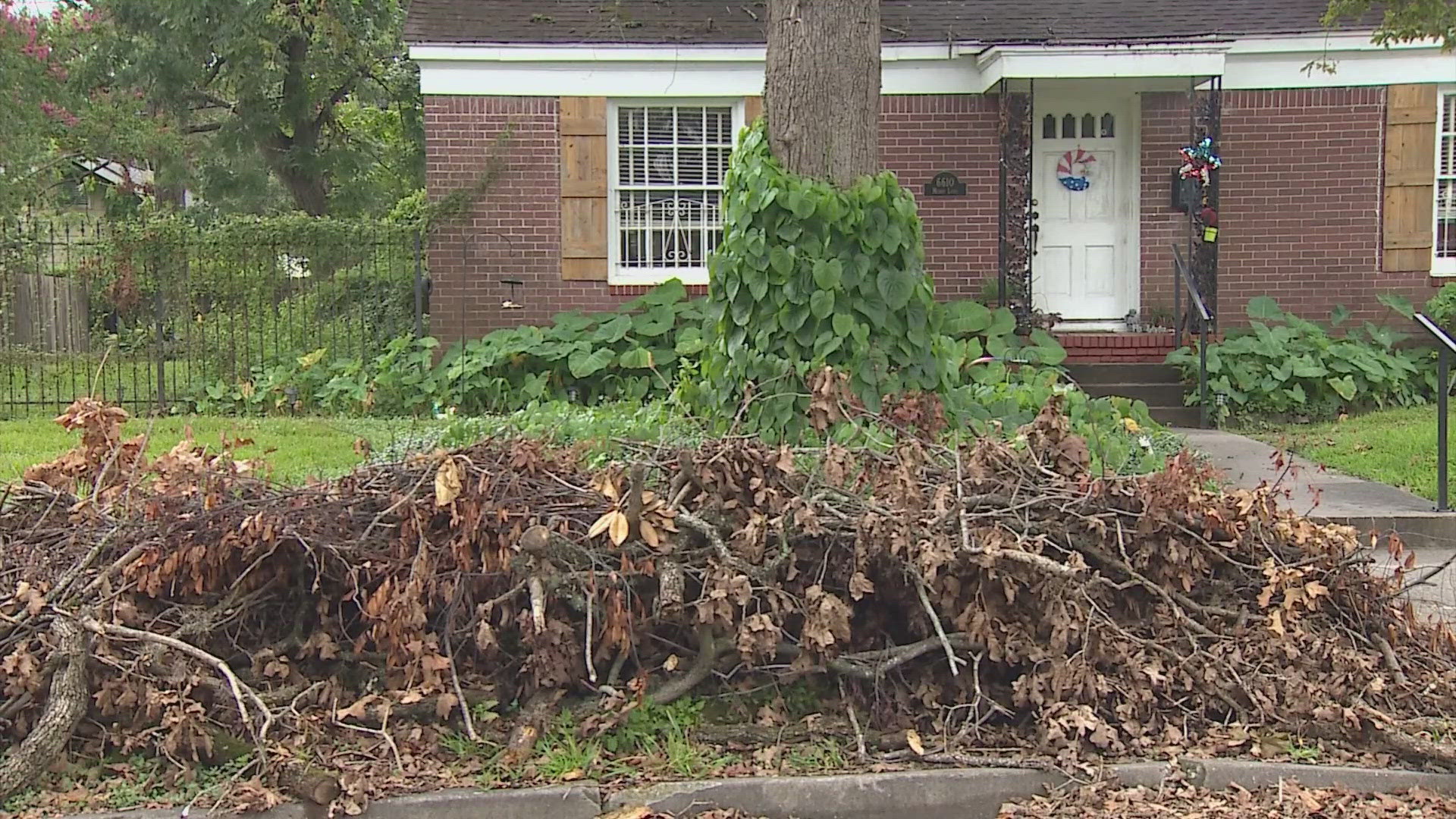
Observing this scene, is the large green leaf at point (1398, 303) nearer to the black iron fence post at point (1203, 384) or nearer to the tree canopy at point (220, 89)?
the black iron fence post at point (1203, 384)

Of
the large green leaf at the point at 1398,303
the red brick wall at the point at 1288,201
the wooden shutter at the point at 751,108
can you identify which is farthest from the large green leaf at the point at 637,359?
the large green leaf at the point at 1398,303

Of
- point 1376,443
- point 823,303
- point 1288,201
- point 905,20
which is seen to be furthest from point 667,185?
point 1376,443

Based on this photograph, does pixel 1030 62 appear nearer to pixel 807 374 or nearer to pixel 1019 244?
pixel 1019 244

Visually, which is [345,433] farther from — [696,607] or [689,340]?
[696,607]

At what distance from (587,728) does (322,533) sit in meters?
1.07

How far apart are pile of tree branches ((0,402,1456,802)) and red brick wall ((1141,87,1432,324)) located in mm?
8848

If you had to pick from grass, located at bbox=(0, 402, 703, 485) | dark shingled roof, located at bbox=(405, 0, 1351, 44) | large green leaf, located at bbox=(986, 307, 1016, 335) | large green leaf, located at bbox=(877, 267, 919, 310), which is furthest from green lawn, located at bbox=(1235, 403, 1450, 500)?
grass, located at bbox=(0, 402, 703, 485)

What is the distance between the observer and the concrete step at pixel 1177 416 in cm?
1141

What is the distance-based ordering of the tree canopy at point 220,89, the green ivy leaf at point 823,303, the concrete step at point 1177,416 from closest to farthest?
1. the green ivy leaf at point 823,303
2. the concrete step at point 1177,416
3. the tree canopy at point 220,89

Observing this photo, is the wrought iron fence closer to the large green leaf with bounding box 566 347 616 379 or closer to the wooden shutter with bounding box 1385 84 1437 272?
the large green leaf with bounding box 566 347 616 379

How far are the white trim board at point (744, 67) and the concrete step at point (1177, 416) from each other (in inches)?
132

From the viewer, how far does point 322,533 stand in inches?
165

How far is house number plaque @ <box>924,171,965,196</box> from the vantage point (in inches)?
498

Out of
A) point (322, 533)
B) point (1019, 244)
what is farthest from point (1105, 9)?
point (322, 533)
